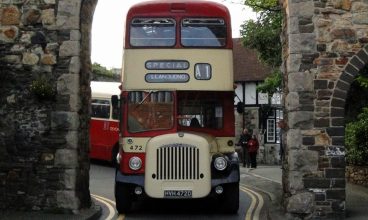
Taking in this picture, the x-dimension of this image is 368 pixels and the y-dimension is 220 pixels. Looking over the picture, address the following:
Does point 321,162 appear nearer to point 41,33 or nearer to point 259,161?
point 41,33

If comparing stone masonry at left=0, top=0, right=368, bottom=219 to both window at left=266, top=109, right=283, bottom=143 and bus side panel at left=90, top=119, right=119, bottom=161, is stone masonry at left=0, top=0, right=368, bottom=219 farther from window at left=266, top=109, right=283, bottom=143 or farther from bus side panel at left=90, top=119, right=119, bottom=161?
window at left=266, top=109, right=283, bottom=143

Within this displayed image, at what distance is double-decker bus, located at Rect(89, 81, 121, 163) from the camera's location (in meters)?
20.3

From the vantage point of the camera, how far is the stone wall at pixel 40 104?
36.4ft

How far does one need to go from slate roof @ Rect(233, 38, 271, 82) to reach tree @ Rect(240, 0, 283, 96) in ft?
28.9

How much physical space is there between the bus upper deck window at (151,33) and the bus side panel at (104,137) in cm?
875

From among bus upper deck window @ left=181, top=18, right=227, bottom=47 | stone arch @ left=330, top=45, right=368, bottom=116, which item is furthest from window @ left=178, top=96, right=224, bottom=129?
stone arch @ left=330, top=45, right=368, bottom=116

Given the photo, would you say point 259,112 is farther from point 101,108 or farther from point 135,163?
point 135,163

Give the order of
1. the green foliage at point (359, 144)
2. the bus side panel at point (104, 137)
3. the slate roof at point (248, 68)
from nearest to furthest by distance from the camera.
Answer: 1. the green foliage at point (359, 144)
2. the bus side panel at point (104, 137)
3. the slate roof at point (248, 68)

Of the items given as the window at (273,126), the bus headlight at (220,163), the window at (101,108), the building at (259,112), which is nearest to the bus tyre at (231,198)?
the bus headlight at (220,163)

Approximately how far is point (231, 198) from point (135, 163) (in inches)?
83.5

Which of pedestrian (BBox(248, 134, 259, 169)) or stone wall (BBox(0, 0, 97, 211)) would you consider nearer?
stone wall (BBox(0, 0, 97, 211))

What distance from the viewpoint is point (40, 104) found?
1129 cm

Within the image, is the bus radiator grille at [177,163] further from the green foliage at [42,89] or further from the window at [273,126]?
the window at [273,126]

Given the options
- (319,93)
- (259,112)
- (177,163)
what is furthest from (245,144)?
(319,93)
